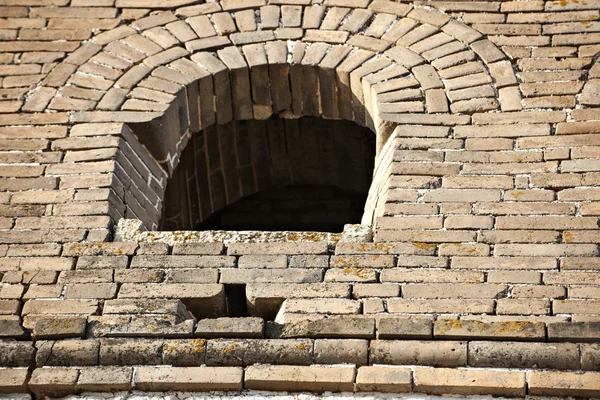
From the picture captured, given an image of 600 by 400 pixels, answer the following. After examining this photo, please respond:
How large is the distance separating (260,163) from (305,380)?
2583mm

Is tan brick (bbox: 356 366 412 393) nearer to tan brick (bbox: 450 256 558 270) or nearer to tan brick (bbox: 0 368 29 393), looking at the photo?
tan brick (bbox: 450 256 558 270)

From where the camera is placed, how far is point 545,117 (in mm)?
6344

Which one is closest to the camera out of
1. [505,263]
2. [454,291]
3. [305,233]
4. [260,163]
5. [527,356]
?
[527,356]

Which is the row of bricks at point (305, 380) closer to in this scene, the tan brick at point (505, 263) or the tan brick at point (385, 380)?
the tan brick at point (385, 380)

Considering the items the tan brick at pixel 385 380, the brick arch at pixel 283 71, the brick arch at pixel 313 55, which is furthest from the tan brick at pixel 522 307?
the brick arch at pixel 313 55

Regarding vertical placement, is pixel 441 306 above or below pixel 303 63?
below

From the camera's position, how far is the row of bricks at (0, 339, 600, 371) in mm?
5184

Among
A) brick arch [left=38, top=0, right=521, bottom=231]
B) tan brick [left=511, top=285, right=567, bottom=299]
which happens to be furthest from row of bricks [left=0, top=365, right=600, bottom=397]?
brick arch [left=38, top=0, right=521, bottom=231]

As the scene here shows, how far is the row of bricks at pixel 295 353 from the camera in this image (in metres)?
5.18

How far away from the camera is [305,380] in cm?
520

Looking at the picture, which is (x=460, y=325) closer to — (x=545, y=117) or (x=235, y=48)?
(x=545, y=117)

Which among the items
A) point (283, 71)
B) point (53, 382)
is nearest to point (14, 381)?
point (53, 382)

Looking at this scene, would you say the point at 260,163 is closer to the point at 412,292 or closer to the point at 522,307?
the point at 412,292

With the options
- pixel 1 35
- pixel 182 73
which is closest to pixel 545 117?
pixel 182 73
